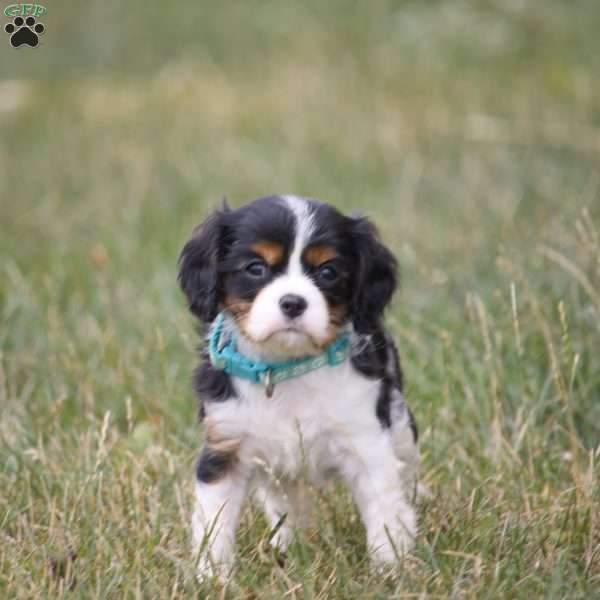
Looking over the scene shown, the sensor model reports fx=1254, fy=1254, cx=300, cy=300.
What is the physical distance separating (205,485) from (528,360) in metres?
1.70

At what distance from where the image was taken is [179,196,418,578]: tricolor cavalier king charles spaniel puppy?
11.6 feet

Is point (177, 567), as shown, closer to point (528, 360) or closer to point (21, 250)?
point (528, 360)

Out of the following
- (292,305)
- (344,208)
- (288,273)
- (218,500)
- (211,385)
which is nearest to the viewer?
(292,305)

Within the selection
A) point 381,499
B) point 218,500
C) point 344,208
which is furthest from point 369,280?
point 344,208

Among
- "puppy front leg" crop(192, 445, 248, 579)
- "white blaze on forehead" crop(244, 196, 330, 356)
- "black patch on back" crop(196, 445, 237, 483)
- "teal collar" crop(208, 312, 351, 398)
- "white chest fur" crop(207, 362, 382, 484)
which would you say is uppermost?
"white blaze on forehead" crop(244, 196, 330, 356)

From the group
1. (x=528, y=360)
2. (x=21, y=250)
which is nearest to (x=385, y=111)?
(x=21, y=250)

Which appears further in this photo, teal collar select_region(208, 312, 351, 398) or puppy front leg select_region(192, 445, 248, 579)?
teal collar select_region(208, 312, 351, 398)

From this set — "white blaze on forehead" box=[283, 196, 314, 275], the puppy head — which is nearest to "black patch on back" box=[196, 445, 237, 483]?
the puppy head

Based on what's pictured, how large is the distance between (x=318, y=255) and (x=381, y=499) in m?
0.73

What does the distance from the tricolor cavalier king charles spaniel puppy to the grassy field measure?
14 cm

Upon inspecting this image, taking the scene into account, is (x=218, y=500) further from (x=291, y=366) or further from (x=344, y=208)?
(x=344, y=208)

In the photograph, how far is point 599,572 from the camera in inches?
133

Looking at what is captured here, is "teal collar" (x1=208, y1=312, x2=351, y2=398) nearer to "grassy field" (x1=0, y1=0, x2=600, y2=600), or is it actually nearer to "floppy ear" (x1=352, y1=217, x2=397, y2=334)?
"floppy ear" (x1=352, y1=217, x2=397, y2=334)

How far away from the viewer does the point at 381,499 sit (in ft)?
Answer: 11.9
